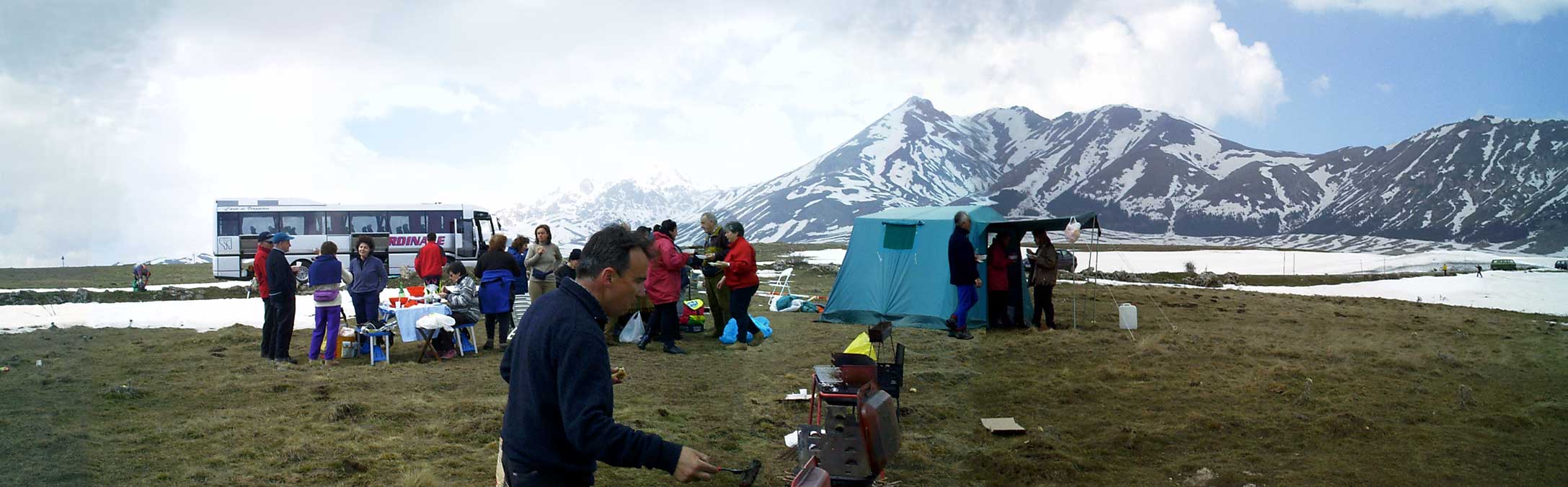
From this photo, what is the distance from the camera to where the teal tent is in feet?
Answer: 37.1

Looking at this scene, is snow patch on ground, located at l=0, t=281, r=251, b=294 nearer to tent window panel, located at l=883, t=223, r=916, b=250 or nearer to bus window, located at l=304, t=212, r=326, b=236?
bus window, located at l=304, t=212, r=326, b=236

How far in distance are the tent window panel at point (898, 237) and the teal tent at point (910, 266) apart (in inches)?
0.4

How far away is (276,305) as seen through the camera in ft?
26.5

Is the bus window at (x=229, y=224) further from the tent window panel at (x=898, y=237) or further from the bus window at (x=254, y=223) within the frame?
the tent window panel at (x=898, y=237)

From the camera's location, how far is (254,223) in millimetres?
24469

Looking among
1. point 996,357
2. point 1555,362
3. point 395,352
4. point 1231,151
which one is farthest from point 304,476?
point 1231,151

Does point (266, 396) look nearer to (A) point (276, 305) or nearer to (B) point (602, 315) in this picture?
(A) point (276, 305)

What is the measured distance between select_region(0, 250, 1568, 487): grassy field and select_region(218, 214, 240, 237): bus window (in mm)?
15526

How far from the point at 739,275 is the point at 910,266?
3516 mm

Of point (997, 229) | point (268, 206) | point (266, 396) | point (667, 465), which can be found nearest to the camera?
point (667, 465)

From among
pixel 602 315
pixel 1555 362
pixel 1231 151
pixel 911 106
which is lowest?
pixel 1555 362

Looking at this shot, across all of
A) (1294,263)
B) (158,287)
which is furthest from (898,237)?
(1294,263)

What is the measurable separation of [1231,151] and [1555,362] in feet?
427

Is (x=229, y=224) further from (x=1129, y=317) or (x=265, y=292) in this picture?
(x=1129, y=317)
